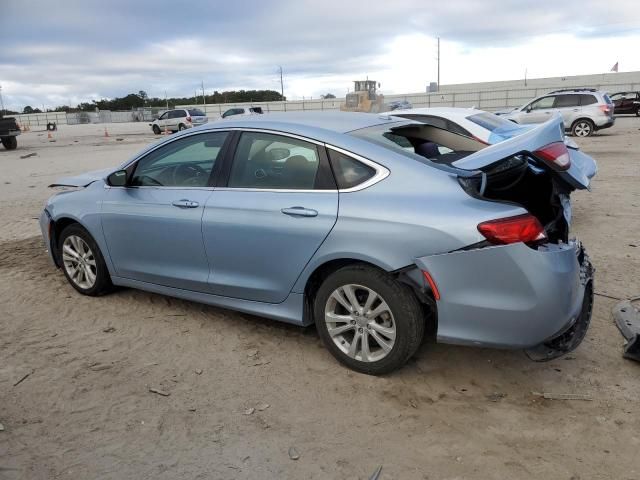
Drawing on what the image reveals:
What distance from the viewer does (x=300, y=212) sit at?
137 inches

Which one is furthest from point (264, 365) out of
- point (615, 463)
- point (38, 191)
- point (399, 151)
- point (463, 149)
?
point (38, 191)

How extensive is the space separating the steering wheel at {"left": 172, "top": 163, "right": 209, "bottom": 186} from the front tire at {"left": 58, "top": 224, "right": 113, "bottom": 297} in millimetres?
1079

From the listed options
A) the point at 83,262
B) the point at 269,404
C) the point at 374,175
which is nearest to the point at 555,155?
the point at 374,175

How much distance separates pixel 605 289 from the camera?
4805 mm

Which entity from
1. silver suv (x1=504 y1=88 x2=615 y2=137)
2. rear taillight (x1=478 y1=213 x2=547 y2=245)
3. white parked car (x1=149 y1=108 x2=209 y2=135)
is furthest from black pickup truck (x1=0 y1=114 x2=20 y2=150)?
rear taillight (x1=478 y1=213 x2=547 y2=245)

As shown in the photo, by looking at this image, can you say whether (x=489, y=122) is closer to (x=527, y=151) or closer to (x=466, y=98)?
(x=527, y=151)

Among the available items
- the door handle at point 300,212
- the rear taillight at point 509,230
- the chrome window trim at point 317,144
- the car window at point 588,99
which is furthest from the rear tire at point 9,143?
the rear taillight at point 509,230

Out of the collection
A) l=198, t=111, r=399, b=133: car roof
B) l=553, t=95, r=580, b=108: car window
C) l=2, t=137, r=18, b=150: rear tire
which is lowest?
l=2, t=137, r=18, b=150: rear tire

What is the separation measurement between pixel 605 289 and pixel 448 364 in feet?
6.77

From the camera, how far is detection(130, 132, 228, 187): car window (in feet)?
13.5

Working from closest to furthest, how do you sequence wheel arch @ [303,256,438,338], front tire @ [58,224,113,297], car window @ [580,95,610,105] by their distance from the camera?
wheel arch @ [303,256,438,338] → front tire @ [58,224,113,297] → car window @ [580,95,610,105]

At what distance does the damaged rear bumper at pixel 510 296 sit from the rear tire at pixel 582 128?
1935 centimetres

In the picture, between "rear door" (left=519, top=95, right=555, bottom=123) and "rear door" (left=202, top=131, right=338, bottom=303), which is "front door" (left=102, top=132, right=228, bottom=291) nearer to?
"rear door" (left=202, top=131, right=338, bottom=303)

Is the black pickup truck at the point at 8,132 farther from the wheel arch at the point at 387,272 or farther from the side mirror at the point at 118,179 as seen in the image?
the wheel arch at the point at 387,272
